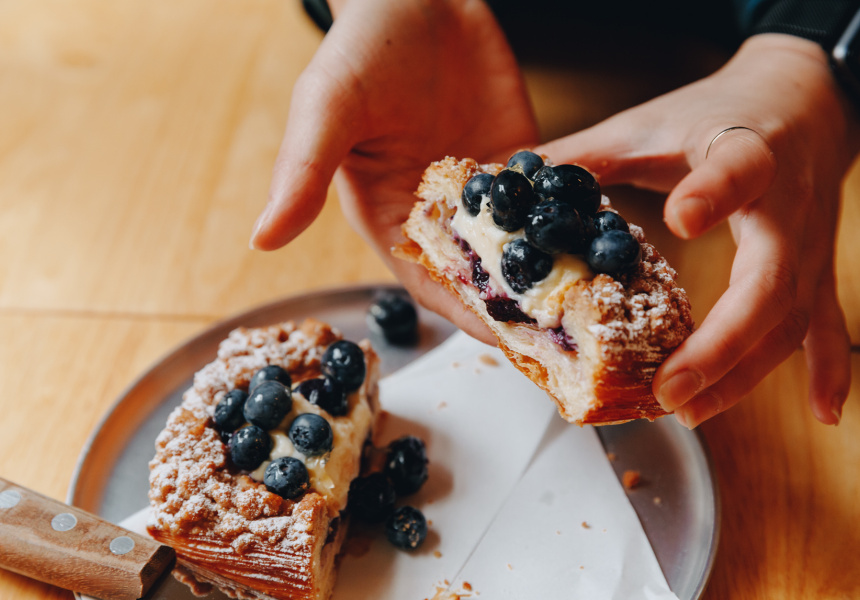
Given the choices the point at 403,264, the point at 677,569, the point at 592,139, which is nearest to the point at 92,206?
the point at 403,264

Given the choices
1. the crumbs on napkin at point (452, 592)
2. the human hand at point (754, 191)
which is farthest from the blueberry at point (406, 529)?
the human hand at point (754, 191)

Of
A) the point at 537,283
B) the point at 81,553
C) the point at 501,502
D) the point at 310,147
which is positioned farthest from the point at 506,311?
the point at 81,553

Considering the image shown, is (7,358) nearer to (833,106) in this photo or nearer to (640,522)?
(640,522)

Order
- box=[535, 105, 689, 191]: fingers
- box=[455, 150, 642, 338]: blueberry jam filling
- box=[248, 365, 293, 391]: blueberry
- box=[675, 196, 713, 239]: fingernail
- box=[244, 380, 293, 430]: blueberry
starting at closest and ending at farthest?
box=[675, 196, 713, 239]: fingernail → box=[455, 150, 642, 338]: blueberry jam filling → box=[244, 380, 293, 430]: blueberry → box=[248, 365, 293, 391]: blueberry → box=[535, 105, 689, 191]: fingers

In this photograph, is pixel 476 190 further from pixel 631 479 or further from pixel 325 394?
pixel 631 479

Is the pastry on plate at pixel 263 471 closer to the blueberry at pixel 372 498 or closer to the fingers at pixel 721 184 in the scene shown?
the blueberry at pixel 372 498

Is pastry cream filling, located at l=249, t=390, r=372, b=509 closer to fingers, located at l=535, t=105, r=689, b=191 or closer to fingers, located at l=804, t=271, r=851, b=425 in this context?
fingers, located at l=535, t=105, r=689, b=191

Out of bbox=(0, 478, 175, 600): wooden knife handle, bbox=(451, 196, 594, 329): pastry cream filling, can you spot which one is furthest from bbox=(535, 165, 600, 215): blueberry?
bbox=(0, 478, 175, 600): wooden knife handle
